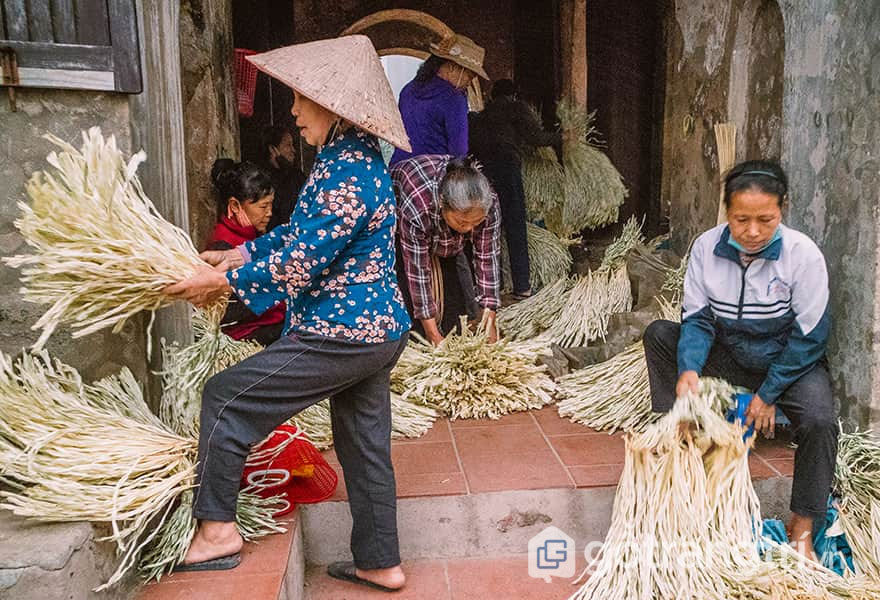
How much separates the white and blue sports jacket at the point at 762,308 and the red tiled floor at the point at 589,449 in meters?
0.51

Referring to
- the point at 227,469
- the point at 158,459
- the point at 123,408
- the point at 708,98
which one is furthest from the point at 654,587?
the point at 708,98

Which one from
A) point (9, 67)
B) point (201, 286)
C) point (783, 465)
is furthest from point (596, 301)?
point (9, 67)

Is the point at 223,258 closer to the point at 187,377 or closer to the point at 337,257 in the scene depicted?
the point at 337,257

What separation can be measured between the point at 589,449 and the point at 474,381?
68cm

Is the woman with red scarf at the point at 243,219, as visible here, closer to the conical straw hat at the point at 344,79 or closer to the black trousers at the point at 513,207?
the conical straw hat at the point at 344,79

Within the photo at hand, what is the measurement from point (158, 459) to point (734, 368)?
79.0 inches

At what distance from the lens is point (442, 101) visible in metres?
4.36

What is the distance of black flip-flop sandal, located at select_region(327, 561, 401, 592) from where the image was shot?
2.64m

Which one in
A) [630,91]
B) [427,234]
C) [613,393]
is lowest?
[613,393]

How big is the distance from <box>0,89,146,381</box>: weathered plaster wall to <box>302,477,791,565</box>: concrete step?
98 cm

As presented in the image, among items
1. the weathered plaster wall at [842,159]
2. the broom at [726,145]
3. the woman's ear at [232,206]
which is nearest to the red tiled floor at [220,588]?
the woman's ear at [232,206]

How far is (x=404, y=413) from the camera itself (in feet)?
11.6

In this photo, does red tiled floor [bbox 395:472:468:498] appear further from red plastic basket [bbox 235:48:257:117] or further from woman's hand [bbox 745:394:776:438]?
red plastic basket [bbox 235:48:257:117]

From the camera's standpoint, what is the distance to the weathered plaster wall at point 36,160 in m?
2.53
